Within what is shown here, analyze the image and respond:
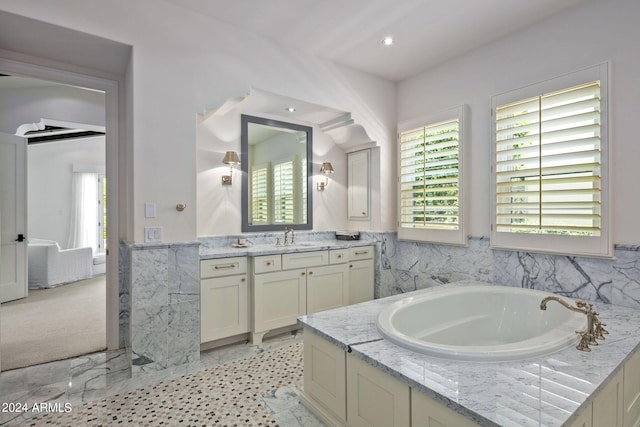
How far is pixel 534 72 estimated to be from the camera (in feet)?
9.14

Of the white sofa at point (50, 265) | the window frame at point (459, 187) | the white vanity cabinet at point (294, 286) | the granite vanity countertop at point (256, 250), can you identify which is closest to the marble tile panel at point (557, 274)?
the window frame at point (459, 187)

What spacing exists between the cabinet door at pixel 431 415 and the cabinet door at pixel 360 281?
2269 millimetres

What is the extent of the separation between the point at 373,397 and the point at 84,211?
7556 mm

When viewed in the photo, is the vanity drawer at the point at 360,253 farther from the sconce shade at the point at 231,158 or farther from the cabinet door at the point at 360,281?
the sconce shade at the point at 231,158

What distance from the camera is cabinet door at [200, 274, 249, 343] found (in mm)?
2699

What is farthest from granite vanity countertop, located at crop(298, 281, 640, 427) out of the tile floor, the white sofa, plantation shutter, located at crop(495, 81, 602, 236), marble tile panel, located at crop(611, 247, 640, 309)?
the white sofa

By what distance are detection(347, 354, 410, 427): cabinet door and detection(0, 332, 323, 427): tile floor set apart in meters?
0.37

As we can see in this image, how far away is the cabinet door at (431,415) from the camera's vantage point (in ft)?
3.89

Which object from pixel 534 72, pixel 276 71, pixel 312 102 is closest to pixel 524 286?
pixel 534 72

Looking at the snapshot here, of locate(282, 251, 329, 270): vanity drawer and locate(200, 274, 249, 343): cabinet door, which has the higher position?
locate(282, 251, 329, 270): vanity drawer

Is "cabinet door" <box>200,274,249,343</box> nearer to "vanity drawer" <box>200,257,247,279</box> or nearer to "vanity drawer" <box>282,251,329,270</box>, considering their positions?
"vanity drawer" <box>200,257,247,279</box>

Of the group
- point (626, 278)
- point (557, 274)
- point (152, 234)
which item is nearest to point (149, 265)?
point (152, 234)

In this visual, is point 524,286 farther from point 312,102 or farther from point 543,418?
point 312,102

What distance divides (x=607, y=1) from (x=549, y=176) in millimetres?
1309
